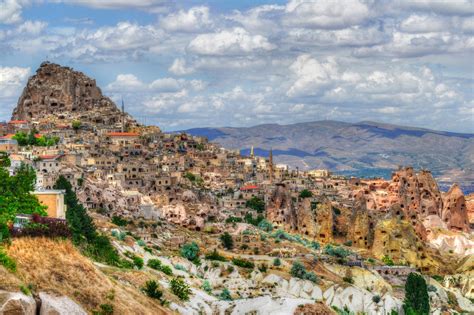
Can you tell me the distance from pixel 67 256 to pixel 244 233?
6741 centimetres

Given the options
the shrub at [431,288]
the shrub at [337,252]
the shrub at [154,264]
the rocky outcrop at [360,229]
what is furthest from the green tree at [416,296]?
the rocky outcrop at [360,229]

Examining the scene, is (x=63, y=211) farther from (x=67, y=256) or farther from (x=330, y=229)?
(x=330, y=229)

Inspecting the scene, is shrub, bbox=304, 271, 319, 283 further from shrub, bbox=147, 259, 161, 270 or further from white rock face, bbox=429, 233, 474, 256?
white rock face, bbox=429, 233, 474, 256

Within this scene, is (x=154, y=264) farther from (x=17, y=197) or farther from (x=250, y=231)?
(x=250, y=231)

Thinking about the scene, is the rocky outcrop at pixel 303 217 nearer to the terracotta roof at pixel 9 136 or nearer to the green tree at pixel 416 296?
the green tree at pixel 416 296

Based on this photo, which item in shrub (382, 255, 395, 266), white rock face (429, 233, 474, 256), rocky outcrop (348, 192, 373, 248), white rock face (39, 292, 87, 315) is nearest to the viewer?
white rock face (39, 292, 87, 315)

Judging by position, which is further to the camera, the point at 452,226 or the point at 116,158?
the point at 452,226

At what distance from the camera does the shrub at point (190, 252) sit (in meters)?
121

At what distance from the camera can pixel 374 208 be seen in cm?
18575

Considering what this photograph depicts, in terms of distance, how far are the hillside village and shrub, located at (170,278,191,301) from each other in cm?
71

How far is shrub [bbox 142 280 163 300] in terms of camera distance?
87.4 metres

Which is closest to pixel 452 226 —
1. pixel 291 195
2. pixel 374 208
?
pixel 374 208

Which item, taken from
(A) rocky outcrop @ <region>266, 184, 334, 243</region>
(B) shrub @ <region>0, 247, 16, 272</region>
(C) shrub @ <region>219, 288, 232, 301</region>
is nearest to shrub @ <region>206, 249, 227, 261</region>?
(C) shrub @ <region>219, 288, 232, 301</region>

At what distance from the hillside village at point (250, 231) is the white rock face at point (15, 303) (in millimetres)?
5325
